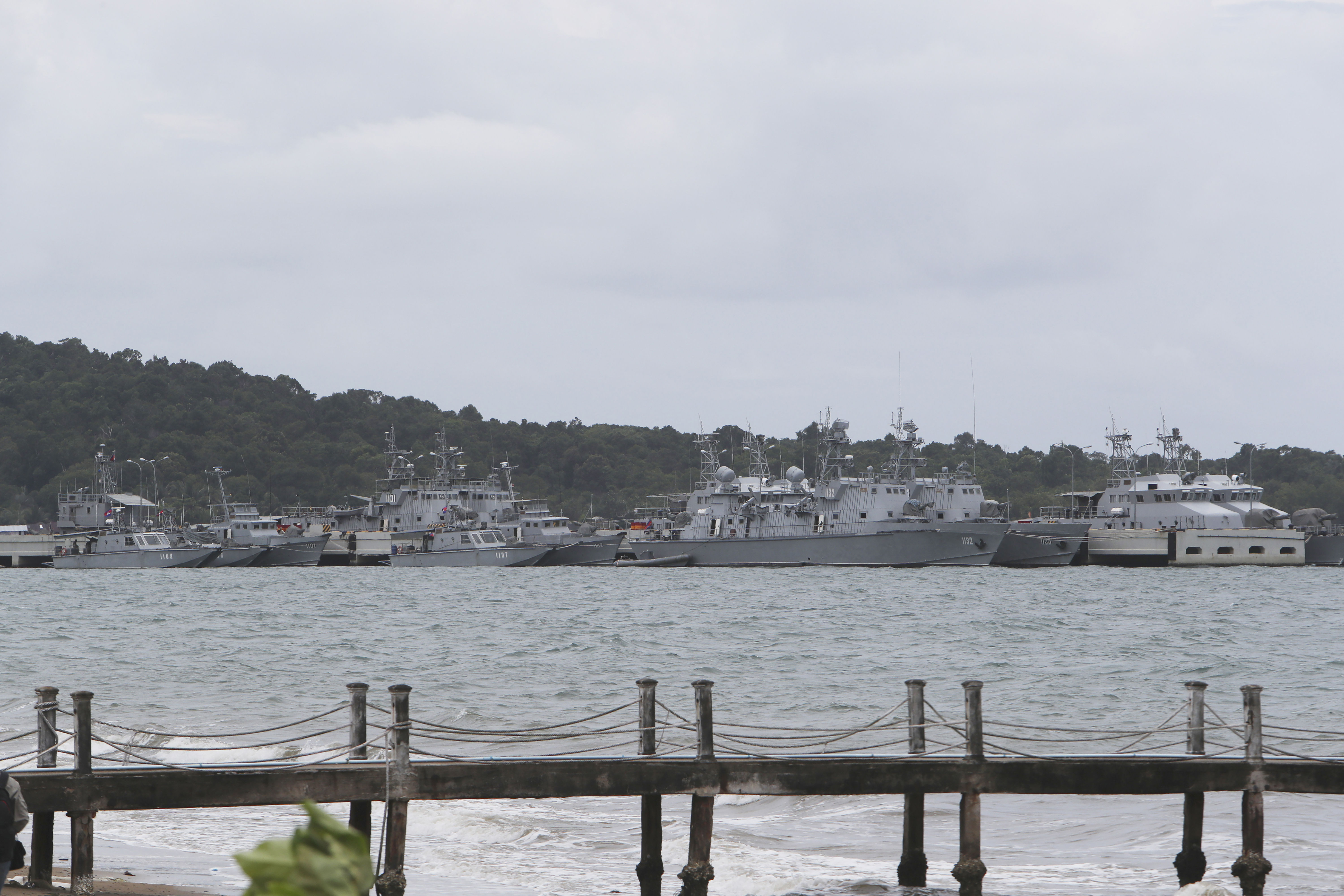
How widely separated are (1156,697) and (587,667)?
12426 millimetres

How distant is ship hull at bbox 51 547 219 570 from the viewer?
300 feet

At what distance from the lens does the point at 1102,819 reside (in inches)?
618

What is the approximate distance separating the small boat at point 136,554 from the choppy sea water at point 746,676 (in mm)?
19781

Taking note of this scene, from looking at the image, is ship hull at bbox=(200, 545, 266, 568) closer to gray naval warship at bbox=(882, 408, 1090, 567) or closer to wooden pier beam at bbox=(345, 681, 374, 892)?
gray naval warship at bbox=(882, 408, 1090, 567)

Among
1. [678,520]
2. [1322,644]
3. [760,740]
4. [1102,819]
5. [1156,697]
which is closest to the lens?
[760,740]

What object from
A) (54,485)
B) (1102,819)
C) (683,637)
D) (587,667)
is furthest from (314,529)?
(1102,819)

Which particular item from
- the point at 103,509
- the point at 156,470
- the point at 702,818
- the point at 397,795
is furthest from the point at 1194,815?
the point at 156,470

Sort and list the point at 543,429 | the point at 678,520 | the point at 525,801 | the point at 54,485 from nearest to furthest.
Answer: the point at 525,801
the point at 678,520
the point at 54,485
the point at 543,429

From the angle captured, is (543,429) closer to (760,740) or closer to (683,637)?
(683,637)

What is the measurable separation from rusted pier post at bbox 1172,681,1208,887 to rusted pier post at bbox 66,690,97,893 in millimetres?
9443

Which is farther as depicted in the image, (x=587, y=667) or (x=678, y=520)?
(x=678, y=520)

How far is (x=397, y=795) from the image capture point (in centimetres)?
1127

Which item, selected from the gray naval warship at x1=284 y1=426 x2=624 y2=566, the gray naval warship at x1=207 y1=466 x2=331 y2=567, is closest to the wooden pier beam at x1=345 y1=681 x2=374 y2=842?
the gray naval warship at x1=284 y1=426 x2=624 y2=566

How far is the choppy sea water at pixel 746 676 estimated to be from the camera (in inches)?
548
